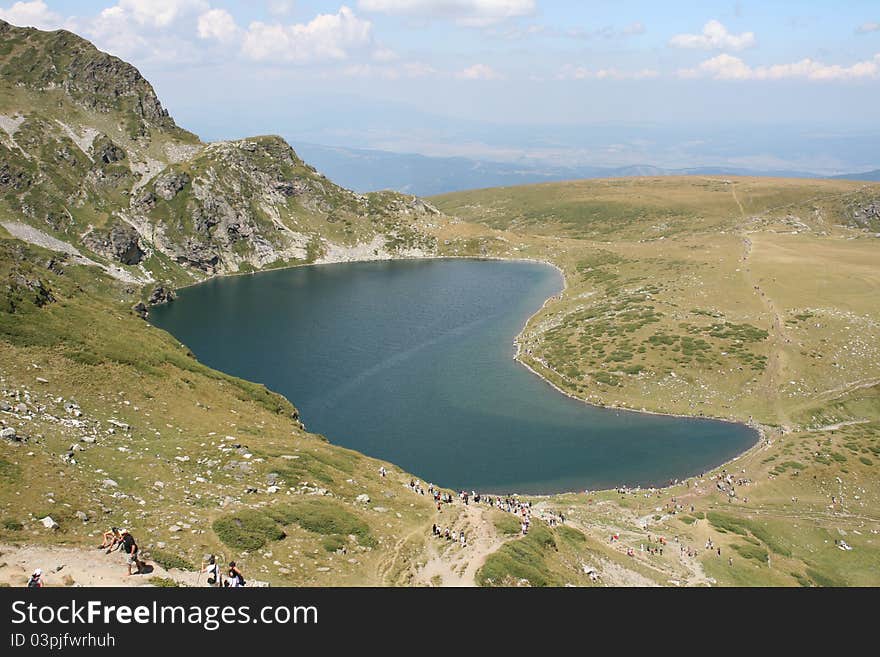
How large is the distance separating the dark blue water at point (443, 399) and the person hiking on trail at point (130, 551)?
55195 millimetres

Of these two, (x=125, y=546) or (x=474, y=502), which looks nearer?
(x=125, y=546)

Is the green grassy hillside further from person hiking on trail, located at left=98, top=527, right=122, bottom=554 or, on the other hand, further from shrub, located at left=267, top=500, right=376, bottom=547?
person hiking on trail, located at left=98, top=527, right=122, bottom=554

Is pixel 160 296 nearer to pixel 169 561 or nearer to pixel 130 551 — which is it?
pixel 130 551

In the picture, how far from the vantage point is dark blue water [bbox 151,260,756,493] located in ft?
281

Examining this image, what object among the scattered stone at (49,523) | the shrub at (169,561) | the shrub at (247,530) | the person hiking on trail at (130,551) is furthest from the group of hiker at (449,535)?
the scattered stone at (49,523)

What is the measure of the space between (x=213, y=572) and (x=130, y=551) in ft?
14.0

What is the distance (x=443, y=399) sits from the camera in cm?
10800

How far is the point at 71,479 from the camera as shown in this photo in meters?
35.4

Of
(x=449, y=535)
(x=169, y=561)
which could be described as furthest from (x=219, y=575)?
(x=449, y=535)

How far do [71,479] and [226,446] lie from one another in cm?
1350
